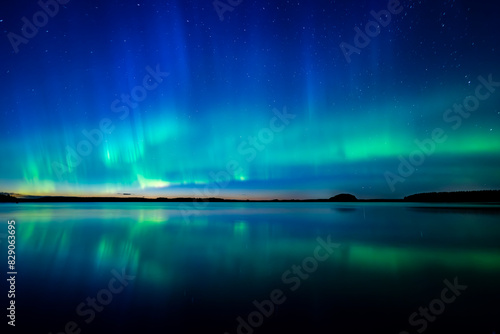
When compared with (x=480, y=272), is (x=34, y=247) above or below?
above

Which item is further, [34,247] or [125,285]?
[34,247]

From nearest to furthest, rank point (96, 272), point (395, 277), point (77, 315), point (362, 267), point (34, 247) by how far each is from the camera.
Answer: point (77, 315) → point (395, 277) → point (96, 272) → point (362, 267) → point (34, 247)

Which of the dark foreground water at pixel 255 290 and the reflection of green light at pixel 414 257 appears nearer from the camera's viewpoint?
the dark foreground water at pixel 255 290

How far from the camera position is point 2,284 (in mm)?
7270

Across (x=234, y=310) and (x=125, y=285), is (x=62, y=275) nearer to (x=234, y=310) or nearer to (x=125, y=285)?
(x=125, y=285)

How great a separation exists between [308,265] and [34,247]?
11887 mm

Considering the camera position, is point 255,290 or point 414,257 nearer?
point 255,290

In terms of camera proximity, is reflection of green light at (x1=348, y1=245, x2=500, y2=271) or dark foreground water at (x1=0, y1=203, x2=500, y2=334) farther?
reflection of green light at (x1=348, y1=245, x2=500, y2=271)

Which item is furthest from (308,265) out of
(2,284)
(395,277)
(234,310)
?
(2,284)

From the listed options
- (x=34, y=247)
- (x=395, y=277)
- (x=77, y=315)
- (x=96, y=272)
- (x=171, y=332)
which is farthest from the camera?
(x=34, y=247)

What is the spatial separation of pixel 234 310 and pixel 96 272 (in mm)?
5248

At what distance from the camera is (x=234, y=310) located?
5758 millimetres

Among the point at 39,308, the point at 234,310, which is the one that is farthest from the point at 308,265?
the point at 39,308

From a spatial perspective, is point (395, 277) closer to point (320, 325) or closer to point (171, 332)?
point (320, 325)
